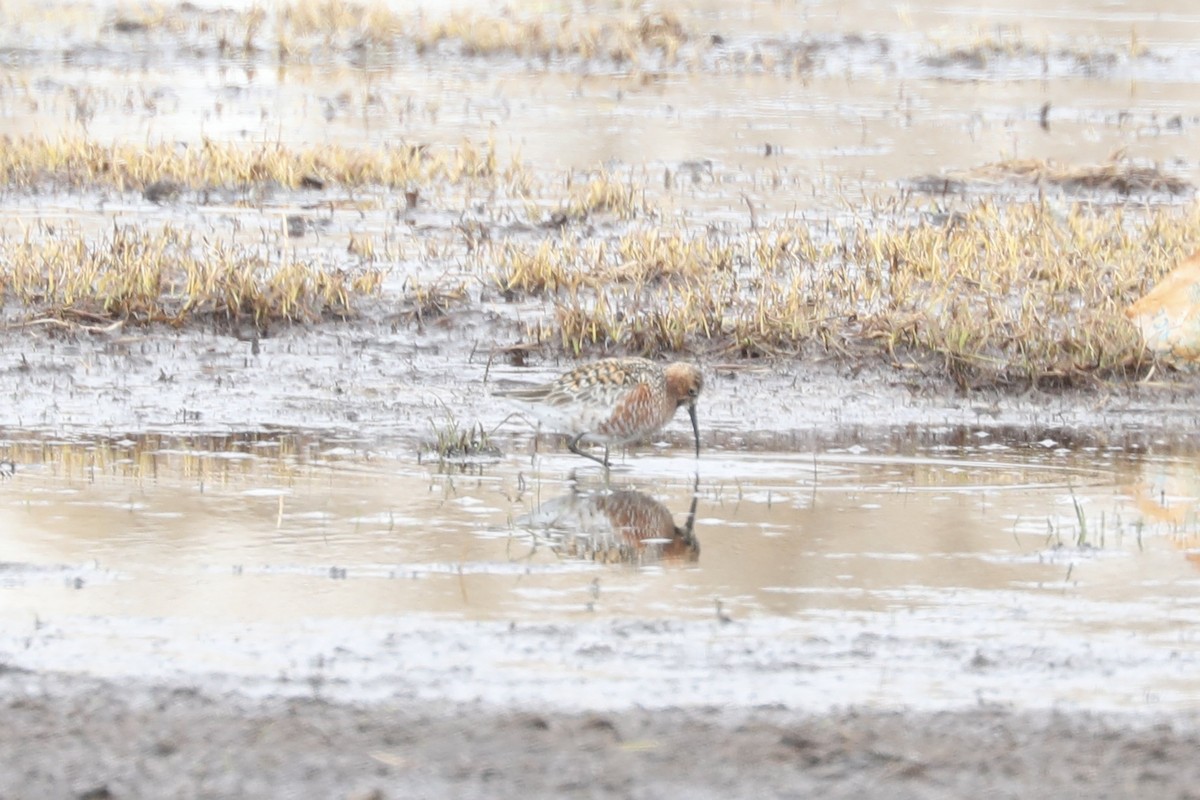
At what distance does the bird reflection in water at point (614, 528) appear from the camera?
7094 millimetres

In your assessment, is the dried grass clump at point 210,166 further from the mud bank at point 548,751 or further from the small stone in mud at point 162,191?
the mud bank at point 548,751

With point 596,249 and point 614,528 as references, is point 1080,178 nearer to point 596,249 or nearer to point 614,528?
point 596,249

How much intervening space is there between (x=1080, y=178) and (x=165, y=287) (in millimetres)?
8265

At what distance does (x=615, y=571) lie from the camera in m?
6.86

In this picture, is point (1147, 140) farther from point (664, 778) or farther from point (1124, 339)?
point (664, 778)

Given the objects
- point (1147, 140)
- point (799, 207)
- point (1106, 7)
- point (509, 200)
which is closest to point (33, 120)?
point (509, 200)

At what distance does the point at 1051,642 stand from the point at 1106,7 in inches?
1225

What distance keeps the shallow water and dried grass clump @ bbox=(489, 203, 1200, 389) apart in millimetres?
1305

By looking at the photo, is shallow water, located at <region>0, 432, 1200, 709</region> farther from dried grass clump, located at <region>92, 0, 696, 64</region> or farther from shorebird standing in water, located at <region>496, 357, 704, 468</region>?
dried grass clump, located at <region>92, 0, 696, 64</region>

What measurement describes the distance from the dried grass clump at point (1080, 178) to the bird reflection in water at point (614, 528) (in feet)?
29.5

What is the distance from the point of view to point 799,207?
1528cm

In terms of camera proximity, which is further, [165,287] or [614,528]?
[165,287]

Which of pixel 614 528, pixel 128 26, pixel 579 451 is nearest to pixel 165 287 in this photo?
pixel 579 451

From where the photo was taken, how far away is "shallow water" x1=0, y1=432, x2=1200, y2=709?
18.5ft
